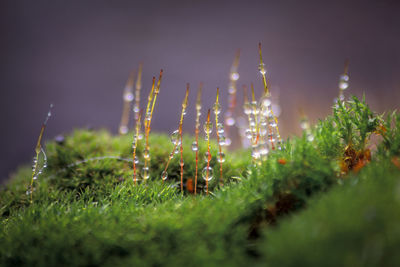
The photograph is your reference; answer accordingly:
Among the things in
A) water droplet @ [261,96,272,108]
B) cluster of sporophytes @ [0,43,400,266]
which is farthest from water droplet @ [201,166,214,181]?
water droplet @ [261,96,272,108]

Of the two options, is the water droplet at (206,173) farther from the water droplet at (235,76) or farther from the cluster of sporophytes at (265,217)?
the water droplet at (235,76)

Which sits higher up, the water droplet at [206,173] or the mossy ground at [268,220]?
the water droplet at [206,173]

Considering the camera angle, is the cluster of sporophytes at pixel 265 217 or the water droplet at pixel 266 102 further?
the water droplet at pixel 266 102

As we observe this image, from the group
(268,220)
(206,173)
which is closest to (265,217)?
(268,220)

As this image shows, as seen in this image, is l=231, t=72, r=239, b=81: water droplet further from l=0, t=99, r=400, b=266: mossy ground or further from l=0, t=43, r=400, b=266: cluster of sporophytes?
l=0, t=99, r=400, b=266: mossy ground

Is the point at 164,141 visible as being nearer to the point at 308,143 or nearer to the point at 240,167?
the point at 240,167

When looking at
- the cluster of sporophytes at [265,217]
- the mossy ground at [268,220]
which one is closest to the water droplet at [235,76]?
the cluster of sporophytes at [265,217]

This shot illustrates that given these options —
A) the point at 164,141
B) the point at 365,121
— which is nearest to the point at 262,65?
the point at 365,121

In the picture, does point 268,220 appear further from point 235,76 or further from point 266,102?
point 235,76
